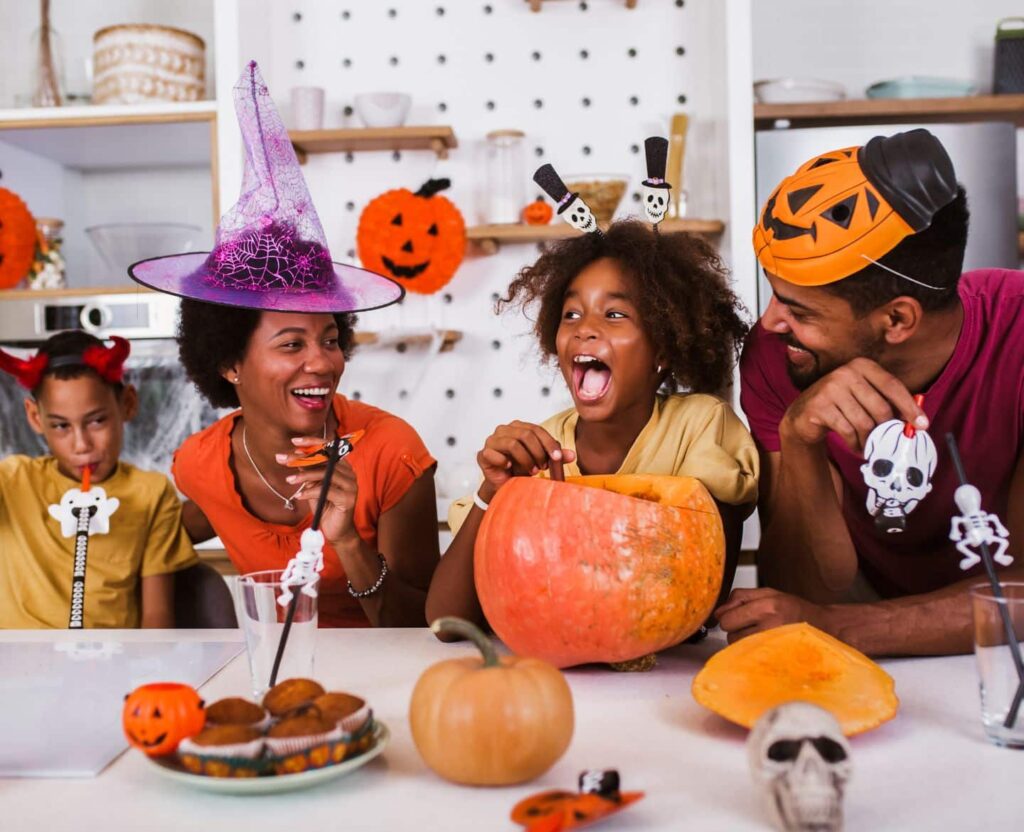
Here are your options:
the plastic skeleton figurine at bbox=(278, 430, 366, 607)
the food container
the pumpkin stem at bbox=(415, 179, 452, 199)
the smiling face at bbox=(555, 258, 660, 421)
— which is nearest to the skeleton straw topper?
the smiling face at bbox=(555, 258, 660, 421)

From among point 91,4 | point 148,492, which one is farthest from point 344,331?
point 91,4

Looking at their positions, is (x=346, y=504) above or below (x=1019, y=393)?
below

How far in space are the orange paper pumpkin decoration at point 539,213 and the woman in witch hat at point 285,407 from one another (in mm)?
998

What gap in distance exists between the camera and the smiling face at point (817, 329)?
130cm

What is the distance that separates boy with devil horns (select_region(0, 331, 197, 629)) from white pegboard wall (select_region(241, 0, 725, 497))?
102cm

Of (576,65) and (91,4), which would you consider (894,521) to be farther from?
(91,4)

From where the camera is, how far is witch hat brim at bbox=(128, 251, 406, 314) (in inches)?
61.7

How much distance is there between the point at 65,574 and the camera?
76.2 inches

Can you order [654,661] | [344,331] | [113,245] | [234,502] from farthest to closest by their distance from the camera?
[113,245] < [344,331] < [234,502] < [654,661]

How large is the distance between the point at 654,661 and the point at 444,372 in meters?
1.90

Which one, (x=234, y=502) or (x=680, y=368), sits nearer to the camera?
(x=680, y=368)

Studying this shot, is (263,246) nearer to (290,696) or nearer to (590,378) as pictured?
(590,378)

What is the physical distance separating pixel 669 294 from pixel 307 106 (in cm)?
168

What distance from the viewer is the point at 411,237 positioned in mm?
2598
